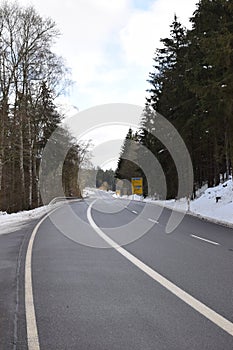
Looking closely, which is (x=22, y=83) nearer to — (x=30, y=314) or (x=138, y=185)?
(x=30, y=314)

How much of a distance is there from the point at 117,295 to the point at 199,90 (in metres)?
17.3

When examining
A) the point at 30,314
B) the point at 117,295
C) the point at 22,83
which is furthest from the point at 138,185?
the point at 30,314

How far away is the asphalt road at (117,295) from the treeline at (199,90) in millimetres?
11885

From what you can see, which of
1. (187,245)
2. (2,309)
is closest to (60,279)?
(2,309)

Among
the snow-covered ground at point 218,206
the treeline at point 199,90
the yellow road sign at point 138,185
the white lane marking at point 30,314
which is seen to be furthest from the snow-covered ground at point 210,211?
the yellow road sign at point 138,185

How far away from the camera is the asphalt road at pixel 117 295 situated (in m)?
4.59

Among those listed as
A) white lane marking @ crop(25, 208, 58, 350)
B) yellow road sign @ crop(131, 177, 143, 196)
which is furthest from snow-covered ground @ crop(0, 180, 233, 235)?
yellow road sign @ crop(131, 177, 143, 196)

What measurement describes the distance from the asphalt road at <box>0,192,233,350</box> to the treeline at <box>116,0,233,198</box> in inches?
468

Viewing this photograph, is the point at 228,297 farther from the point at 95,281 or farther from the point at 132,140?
the point at 132,140

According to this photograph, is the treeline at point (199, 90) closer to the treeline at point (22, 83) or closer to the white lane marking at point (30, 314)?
the treeline at point (22, 83)

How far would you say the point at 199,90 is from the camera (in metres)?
21.9

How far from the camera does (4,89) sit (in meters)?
26.5

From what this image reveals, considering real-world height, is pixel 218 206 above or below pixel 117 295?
above

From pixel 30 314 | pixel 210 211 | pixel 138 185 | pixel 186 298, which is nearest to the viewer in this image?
pixel 30 314
